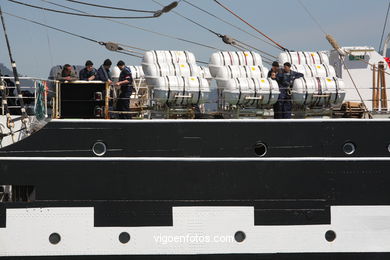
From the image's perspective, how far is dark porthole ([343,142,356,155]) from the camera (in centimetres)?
1369

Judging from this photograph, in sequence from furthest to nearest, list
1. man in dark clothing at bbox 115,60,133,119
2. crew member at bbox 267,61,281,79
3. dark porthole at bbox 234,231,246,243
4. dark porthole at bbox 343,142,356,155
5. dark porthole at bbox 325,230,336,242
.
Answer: crew member at bbox 267,61,281,79 → man in dark clothing at bbox 115,60,133,119 → dark porthole at bbox 343,142,356,155 → dark porthole at bbox 325,230,336,242 → dark porthole at bbox 234,231,246,243

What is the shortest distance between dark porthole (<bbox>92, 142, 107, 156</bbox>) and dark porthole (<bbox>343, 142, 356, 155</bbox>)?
4.50 metres

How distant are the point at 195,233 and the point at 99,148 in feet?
7.70

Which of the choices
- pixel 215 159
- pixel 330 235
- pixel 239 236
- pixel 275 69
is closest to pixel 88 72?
pixel 215 159

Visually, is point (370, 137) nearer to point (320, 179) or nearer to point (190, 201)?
point (320, 179)

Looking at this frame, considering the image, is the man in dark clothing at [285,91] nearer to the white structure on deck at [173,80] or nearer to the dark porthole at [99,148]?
the white structure on deck at [173,80]

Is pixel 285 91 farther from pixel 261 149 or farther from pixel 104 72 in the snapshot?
pixel 104 72

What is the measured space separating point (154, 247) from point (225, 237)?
1.31 m

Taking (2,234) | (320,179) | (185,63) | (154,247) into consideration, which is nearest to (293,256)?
(320,179)

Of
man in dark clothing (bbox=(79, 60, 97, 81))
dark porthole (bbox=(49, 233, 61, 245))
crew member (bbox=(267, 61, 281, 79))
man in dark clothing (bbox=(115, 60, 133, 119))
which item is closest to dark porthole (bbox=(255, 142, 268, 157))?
crew member (bbox=(267, 61, 281, 79))

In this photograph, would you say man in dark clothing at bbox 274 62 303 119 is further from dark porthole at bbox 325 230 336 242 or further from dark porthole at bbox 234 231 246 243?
dark porthole at bbox 234 231 246 243

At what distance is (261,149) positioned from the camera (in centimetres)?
1368

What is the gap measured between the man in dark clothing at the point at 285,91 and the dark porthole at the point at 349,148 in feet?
4.35

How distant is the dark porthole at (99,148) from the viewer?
43.7ft
